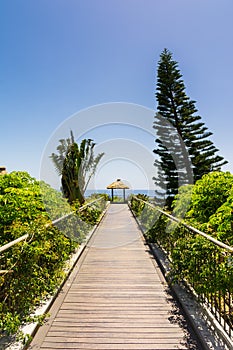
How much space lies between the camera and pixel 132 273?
485 centimetres

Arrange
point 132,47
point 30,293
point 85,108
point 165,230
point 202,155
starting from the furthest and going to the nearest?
1. point 202,155
2. point 85,108
3. point 132,47
4. point 165,230
5. point 30,293

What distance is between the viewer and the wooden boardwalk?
269cm

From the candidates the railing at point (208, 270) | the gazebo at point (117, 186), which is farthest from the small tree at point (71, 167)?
the gazebo at point (117, 186)

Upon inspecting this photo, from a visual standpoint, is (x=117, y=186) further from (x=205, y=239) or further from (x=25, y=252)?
(x=25, y=252)

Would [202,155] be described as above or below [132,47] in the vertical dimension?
below

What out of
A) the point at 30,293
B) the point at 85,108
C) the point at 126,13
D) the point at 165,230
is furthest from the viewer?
the point at 85,108

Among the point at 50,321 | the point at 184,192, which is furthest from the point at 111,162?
the point at 50,321

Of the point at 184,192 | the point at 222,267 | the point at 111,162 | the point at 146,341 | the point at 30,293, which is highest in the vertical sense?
the point at 111,162

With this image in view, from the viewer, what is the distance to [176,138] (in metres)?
19.4

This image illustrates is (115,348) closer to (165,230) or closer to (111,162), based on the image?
(165,230)

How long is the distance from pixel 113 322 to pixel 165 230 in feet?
9.55

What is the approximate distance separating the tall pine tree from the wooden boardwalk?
1413cm

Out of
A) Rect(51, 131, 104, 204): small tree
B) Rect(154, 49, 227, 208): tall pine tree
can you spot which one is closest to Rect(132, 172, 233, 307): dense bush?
Rect(51, 131, 104, 204): small tree

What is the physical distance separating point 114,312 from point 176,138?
1706 centimetres
